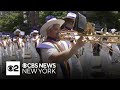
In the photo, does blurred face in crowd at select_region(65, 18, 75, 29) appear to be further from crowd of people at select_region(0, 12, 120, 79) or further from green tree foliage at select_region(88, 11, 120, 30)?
green tree foliage at select_region(88, 11, 120, 30)

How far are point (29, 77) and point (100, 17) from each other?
70.9 inches

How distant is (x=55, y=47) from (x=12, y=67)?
3.49 feet

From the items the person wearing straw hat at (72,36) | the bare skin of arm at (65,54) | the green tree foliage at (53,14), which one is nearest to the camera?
the bare skin of arm at (65,54)

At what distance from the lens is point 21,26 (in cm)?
722

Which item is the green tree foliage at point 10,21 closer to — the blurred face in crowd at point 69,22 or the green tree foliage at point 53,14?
the green tree foliage at point 53,14

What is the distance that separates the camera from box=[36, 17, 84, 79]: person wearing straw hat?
21.8ft

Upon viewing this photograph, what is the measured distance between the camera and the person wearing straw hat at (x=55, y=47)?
262 inches

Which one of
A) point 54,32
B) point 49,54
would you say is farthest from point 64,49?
point 54,32

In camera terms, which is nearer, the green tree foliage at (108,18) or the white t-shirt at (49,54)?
the white t-shirt at (49,54)

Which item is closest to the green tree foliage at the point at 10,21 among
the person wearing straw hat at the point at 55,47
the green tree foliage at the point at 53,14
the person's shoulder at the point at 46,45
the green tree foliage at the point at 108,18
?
the green tree foliage at the point at 53,14

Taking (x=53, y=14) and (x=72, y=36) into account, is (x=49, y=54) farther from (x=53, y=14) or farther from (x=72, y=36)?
(x=53, y=14)

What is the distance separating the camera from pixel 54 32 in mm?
6836

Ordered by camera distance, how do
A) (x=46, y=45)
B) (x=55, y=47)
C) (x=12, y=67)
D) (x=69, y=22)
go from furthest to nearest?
→ 1. (x=12, y=67)
2. (x=69, y=22)
3. (x=46, y=45)
4. (x=55, y=47)

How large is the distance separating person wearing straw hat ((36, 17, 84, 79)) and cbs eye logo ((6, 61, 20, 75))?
0.54 m
